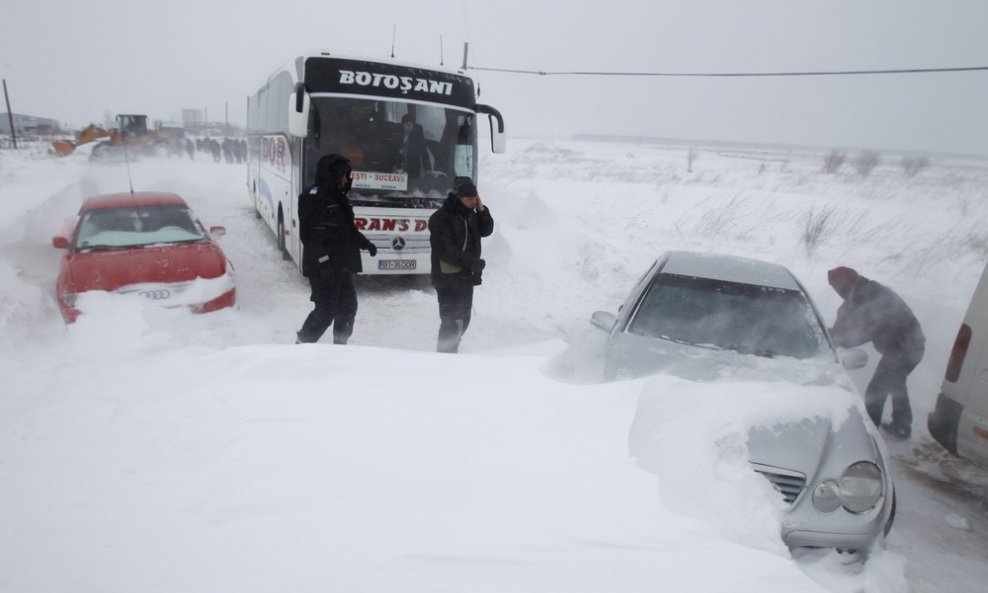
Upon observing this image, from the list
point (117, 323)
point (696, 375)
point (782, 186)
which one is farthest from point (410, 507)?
point (782, 186)

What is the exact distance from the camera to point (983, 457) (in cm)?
351

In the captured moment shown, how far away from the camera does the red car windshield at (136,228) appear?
242 inches

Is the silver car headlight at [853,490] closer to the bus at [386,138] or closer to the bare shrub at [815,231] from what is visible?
the bus at [386,138]

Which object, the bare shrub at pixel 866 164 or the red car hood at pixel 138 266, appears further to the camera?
the bare shrub at pixel 866 164

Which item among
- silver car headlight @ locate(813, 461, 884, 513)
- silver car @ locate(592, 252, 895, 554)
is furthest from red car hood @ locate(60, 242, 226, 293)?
silver car headlight @ locate(813, 461, 884, 513)

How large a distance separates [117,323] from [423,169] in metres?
4.45

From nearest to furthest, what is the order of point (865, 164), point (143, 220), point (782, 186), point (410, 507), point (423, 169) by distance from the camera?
point (410, 507) < point (143, 220) < point (423, 169) < point (782, 186) < point (865, 164)

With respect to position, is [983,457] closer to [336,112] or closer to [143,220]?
[336,112]

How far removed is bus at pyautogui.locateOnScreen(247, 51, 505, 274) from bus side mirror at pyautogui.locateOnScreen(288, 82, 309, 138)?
1 cm

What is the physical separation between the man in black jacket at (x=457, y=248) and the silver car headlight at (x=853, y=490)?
3.27 m

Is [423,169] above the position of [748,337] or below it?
above

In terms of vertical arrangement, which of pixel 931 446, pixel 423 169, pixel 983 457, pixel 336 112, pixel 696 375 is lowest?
pixel 931 446

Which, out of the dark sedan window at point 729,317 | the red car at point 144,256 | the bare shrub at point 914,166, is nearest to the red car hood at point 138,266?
the red car at point 144,256

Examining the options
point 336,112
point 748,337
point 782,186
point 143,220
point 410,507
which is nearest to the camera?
point 410,507
